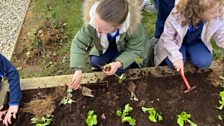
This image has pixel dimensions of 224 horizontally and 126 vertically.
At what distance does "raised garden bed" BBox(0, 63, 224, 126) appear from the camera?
2570mm

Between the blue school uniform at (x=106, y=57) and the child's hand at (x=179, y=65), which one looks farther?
the blue school uniform at (x=106, y=57)

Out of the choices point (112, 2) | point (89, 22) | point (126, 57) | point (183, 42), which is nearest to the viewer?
point (112, 2)

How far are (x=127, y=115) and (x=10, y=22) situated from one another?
184 centimetres

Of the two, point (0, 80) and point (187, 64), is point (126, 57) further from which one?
point (0, 80)

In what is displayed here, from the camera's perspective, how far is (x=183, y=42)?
2.99 meters

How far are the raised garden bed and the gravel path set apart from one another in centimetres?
93

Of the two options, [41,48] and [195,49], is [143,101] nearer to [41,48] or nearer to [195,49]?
[195,49]

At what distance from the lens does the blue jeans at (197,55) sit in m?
2.81

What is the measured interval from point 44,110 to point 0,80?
0.41 meters

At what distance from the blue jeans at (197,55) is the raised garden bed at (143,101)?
8 centimetres

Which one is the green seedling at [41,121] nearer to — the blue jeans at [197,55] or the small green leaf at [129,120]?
the small green leaf at [129,120]

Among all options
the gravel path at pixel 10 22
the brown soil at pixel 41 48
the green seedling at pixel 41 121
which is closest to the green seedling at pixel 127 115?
the green seedling at pixel 41 121

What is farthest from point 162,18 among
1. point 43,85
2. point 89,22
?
point 43,85

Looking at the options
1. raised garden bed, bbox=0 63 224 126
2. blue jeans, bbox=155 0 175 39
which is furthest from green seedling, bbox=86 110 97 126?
blue jeans, bbox=155 0 175 39
